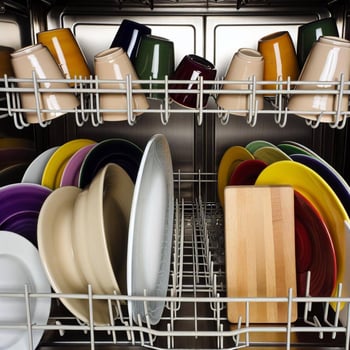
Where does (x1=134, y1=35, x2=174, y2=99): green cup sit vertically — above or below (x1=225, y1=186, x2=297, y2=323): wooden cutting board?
Result: above

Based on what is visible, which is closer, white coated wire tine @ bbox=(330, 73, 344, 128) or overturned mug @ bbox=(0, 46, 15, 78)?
white coated wire tine @ bbox=(330, 73, 344, 128)

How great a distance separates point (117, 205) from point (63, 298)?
0.26 meters

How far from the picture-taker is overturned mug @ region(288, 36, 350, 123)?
0.62 m

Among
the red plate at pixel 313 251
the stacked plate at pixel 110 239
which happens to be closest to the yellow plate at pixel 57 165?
the stacked plate at pixel 110 239

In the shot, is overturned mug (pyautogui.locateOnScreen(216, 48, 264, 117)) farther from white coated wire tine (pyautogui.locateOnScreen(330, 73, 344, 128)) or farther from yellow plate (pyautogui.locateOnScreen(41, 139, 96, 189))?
yellow plate (pyautogui.locateOnScreen(41, 139, 96, 189))

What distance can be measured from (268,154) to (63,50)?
45 centimetres

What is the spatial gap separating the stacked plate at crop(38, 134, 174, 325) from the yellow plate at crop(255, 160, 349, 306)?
201 millimetres

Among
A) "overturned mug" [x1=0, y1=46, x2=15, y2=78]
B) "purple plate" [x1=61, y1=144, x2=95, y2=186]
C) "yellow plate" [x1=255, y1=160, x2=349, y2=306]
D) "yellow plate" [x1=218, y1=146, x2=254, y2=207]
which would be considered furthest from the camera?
"yellow plate" [x1=218, y1=146, x2=254, y2=207]

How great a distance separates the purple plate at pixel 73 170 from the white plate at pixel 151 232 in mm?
177

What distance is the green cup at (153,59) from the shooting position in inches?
32.0

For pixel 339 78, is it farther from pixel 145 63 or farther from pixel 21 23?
pixel 21 23

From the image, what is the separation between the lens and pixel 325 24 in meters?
0.83

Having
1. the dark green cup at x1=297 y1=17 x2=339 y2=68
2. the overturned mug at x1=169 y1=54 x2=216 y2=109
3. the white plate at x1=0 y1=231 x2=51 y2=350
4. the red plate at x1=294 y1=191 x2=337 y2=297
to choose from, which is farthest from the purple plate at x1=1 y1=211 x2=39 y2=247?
the dark green cup at x1=297 y1=17 x2=339 y2=68

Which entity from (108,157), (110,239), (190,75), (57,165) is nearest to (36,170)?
(57,165)
